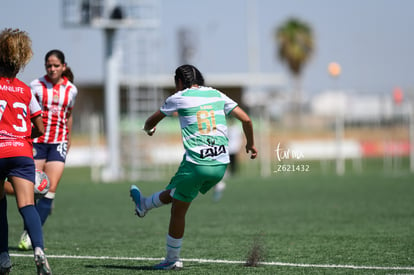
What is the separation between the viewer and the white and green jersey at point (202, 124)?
6926mm

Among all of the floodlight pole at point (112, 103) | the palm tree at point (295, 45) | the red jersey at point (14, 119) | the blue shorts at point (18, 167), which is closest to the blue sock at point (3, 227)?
the blue shorts at point (18, 167)

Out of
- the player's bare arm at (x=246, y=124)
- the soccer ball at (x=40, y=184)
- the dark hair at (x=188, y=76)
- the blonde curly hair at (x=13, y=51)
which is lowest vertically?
the soccer ball at (x=40, y=184)

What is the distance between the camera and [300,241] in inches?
365

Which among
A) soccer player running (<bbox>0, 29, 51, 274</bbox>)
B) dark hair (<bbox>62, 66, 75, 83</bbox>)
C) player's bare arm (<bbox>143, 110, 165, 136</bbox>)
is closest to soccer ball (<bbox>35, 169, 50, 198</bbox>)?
soccer player running (<bbox>0, 29, 51, 274</bbox>)

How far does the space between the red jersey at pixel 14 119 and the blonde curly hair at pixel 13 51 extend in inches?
3.5

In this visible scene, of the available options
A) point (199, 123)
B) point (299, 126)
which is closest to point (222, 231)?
point (199, 123)

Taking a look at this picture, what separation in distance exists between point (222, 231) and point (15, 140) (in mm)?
4794

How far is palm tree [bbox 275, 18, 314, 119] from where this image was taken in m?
63.9

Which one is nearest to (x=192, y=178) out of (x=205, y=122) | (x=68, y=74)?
(x=205, y=122)

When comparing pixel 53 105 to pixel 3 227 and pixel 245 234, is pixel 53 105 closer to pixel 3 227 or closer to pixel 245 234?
pixel 3 227

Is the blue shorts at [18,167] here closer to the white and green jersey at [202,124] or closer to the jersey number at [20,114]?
the jersey number at [20,114]

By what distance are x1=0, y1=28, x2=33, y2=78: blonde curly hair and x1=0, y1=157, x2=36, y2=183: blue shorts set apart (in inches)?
28.9

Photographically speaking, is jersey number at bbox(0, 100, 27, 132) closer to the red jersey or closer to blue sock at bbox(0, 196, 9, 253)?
the red jersey

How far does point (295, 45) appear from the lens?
64062 mm
